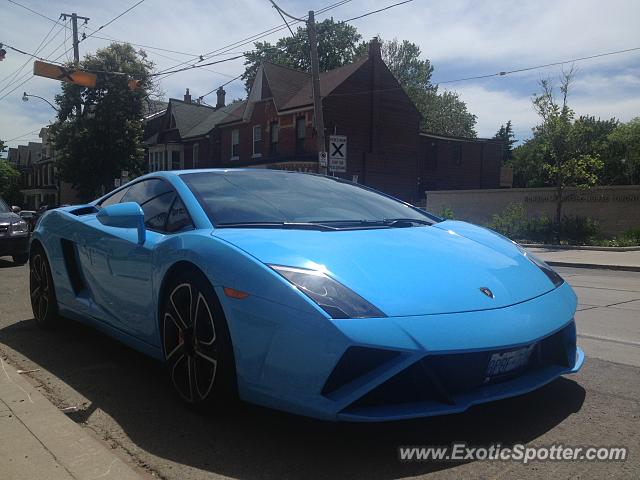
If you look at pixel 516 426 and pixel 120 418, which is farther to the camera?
pixel 120 418

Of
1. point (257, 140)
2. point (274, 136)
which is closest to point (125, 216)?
point (274, 136)

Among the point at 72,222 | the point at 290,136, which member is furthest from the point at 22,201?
the point at 72,222

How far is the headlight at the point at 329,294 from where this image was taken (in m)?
2.44

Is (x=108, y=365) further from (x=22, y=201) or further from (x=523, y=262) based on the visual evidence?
(x=22, y=201)

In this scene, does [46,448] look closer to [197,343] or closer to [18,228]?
[197,343]

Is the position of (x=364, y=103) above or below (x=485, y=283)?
above

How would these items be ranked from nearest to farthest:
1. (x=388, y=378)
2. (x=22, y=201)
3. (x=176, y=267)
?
(x=388, y=378) → (x=176, y=267) → (x=22, y=201)

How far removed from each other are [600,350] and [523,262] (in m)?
1.76

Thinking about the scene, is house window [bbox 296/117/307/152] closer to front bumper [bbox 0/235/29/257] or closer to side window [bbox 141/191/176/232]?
front bumper [bbox 0/235/29/257]

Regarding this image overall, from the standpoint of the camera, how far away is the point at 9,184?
64.4 metres

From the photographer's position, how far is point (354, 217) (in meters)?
3.67

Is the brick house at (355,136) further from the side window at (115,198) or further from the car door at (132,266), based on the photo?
the car door at (132,266)

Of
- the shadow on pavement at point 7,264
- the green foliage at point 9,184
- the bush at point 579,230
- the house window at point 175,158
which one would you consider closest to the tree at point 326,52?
the house window at point 175,158

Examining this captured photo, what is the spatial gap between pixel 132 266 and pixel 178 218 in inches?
17.1
